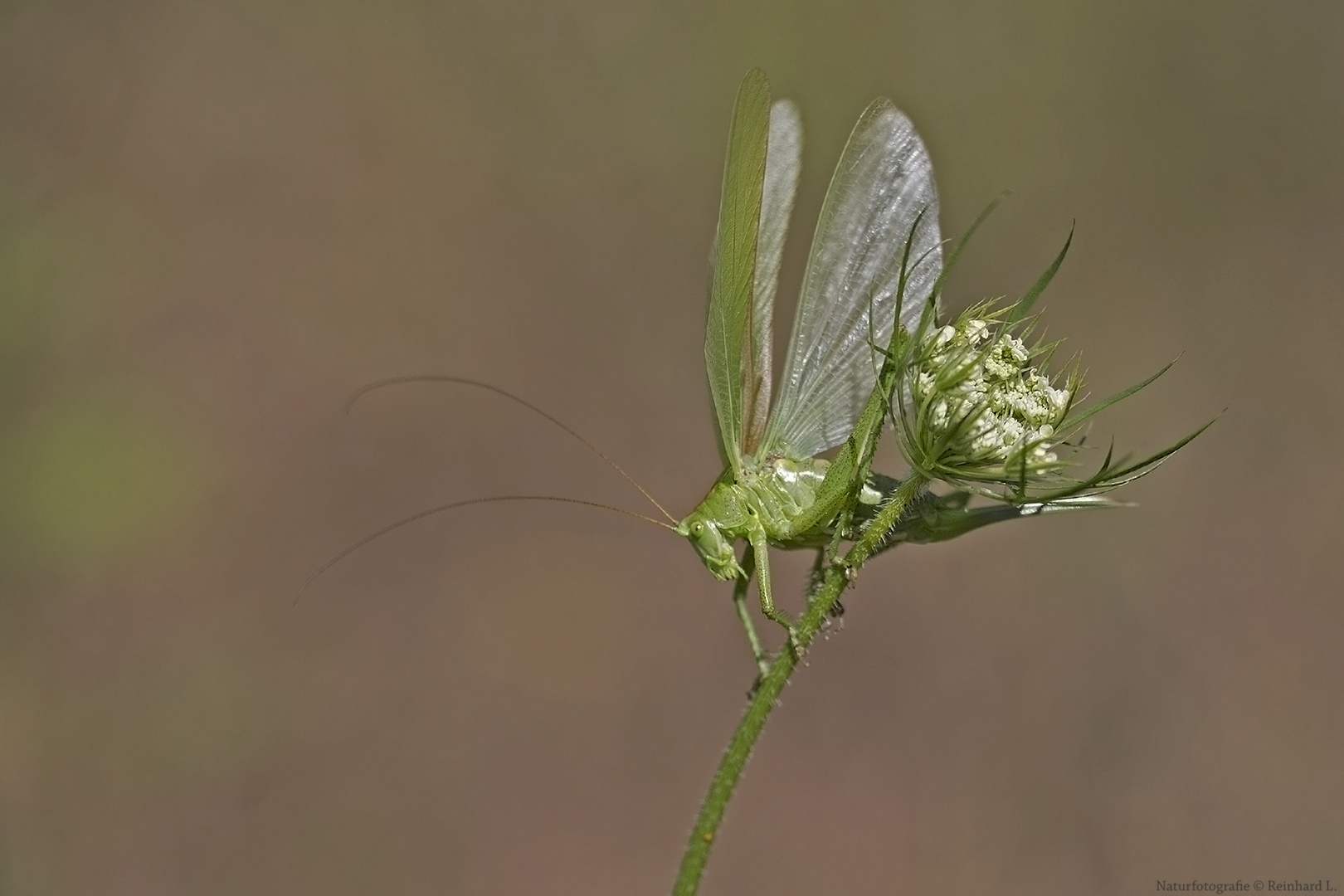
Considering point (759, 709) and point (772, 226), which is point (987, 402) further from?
point (759, 709)

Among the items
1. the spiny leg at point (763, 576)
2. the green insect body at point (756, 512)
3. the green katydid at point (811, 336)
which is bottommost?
the spiny leg at point (763, 576)

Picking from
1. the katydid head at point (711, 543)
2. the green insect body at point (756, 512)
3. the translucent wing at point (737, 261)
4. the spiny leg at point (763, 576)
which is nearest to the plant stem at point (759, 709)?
the spiny leg at point (763, 576)

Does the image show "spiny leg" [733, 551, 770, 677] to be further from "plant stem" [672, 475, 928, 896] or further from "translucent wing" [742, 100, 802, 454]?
"translucent wing" [742, 100, 802, 454]

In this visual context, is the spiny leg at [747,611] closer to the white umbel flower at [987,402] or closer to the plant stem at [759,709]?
the plant stem at [759,709]

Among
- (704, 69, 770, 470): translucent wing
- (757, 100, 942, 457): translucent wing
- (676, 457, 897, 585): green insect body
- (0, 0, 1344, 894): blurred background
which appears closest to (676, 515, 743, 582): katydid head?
(676, 457, 897, 585): green insect body

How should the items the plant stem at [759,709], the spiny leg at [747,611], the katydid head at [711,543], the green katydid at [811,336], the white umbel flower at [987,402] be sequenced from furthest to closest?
the katydid head at [711,543] → the spiny leg at [747,611] → the green katydid at [811,336] → the white umbel flower at [987,402] → the plant stem at [759,709]

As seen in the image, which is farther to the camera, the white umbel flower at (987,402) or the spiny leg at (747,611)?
the spiny leg at (747,611)
